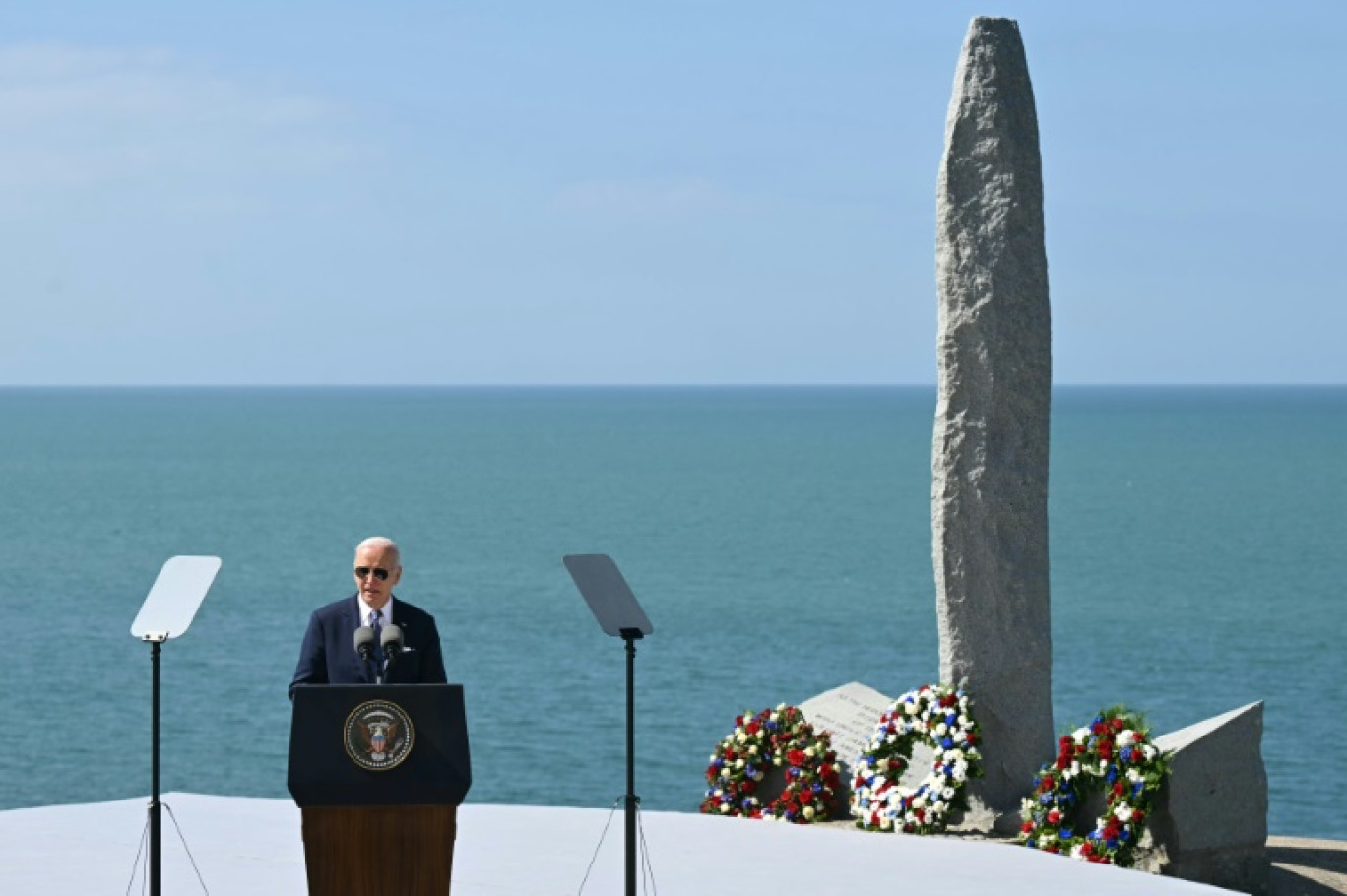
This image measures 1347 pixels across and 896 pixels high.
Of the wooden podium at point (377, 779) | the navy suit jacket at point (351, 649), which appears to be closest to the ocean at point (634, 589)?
the navy suit jacket at point (351, 649)

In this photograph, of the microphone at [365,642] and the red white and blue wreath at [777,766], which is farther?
the red white and blue wreath at [777,766]

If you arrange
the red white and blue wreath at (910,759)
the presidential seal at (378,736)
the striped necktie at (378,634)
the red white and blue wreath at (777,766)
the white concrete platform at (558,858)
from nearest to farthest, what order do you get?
the presidential seal at (378,736) → the striped necktie at (378,634) → the white concrete platform at (558,858) → the red white and blue wreath at (910,759) → the red white and blue wreath at (777,766)

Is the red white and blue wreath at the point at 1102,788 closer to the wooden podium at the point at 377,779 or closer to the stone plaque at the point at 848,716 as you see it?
the stone plaque at the point at 848,716

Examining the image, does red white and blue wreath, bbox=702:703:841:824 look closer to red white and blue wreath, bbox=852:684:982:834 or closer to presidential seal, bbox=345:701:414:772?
red white and blue wreath, bbox=852:684:982:834

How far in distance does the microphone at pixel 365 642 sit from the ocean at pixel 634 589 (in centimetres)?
593

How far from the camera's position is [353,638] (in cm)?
818

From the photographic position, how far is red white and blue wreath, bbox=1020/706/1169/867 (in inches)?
462

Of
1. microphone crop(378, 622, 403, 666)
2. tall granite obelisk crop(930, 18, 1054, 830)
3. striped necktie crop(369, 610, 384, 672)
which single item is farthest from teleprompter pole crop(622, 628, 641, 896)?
tall granite obelisk crop(930, 18, 1054, 830)

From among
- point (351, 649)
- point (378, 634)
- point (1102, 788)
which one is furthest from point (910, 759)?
point (378, 634)

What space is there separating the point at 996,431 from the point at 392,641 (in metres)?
5.71

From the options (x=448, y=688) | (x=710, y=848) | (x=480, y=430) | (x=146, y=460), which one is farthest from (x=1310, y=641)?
(x=480, y=430)

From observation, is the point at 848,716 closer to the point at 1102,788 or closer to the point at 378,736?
the point at 1102,788

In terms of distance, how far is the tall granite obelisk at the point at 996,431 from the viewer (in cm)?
1267

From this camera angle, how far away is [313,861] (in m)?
7.77
